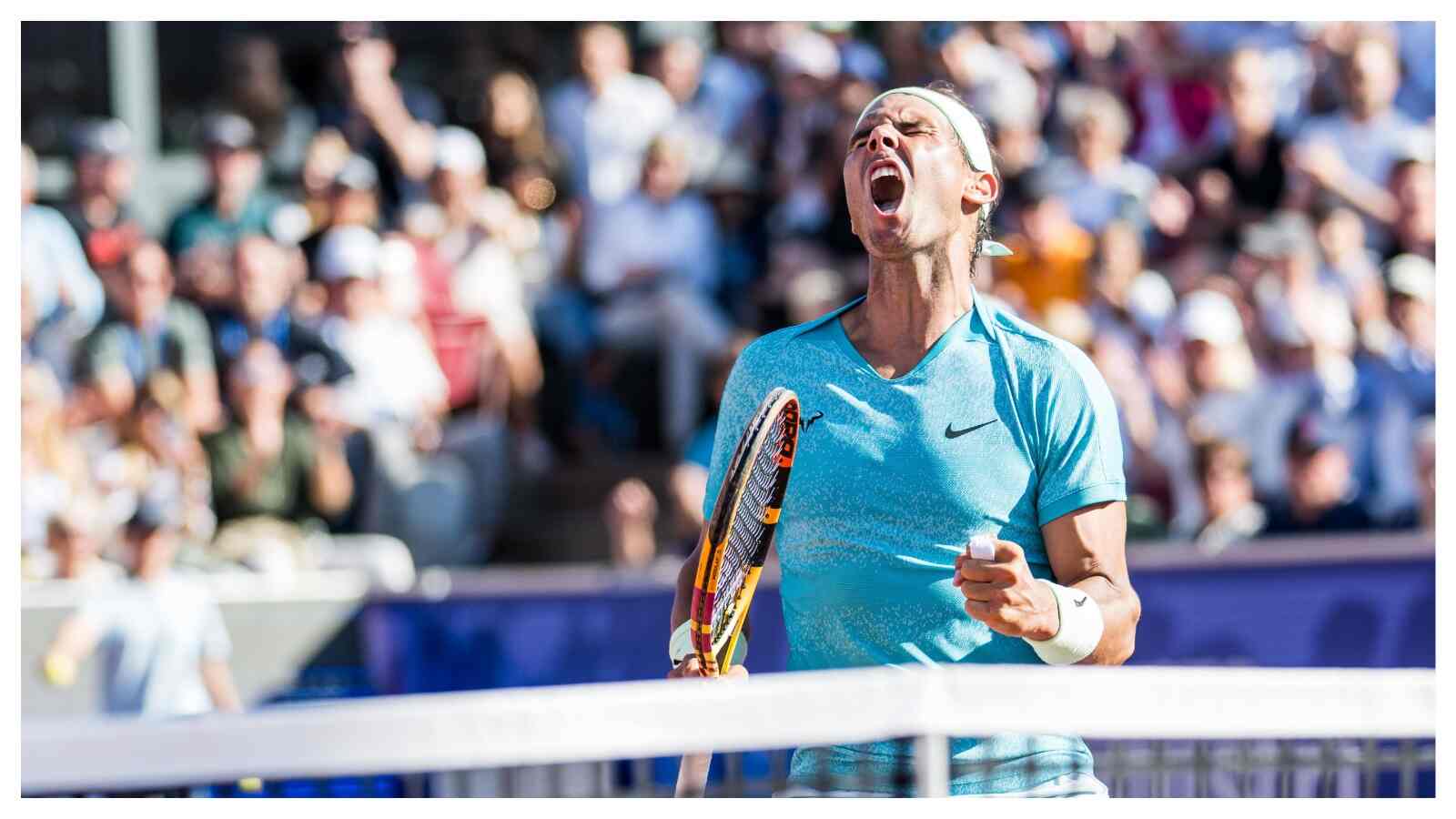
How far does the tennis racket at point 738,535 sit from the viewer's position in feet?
11.4

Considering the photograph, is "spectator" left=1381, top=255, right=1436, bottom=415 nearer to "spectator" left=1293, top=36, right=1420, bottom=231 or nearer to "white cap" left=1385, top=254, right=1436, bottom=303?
"white cap" left=1385, top=254, right=1436, bottom=303

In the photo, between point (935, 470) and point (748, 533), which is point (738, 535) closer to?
point (748, 533)

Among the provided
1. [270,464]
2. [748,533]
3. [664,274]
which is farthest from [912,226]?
[664,274]

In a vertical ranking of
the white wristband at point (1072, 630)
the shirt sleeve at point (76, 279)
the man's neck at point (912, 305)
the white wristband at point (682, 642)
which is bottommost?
the white wristband at point (682, 642)

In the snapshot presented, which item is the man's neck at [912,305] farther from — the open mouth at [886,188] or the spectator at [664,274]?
the spectator at [664,274]

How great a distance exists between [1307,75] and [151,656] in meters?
5.55

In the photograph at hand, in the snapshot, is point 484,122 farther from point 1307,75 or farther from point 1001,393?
point 1001,393

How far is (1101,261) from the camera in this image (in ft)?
28.7

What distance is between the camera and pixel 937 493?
11.3ft

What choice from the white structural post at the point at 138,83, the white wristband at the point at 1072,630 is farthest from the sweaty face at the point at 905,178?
the white structural post at the point at 138,83

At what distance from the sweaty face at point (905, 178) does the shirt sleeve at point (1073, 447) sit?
322mm

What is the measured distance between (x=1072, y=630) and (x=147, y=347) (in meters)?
6.64

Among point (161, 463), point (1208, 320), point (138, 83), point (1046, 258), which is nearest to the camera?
point (1208, 320)
